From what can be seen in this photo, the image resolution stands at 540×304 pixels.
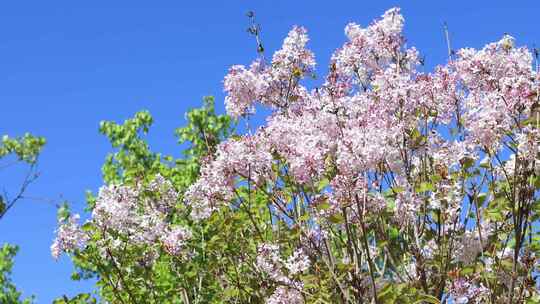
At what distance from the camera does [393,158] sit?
6.20 meters

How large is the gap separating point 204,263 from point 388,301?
119 inches

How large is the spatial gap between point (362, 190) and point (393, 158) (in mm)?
946

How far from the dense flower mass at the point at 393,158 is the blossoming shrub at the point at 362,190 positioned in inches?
0.6

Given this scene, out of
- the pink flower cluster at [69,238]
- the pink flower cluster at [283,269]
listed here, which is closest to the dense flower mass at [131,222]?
the pink flower cluster at [69,238]

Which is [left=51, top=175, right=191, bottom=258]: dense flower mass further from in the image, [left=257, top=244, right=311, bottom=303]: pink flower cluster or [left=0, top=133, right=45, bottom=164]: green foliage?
[left=0, top=133, right=45, bottom=164]: green foliage

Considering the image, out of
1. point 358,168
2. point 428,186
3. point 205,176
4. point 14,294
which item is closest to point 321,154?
point 358,168

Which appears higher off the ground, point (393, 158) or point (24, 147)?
point (24, 147)

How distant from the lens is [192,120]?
22422mm

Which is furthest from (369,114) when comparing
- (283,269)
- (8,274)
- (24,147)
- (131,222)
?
(8,274)

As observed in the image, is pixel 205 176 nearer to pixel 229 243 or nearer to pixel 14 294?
pixel 229 243

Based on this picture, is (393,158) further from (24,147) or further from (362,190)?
(24,147)

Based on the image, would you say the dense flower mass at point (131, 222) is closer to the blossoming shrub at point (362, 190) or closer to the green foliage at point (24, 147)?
the blossoming shrub at point (362, 190)

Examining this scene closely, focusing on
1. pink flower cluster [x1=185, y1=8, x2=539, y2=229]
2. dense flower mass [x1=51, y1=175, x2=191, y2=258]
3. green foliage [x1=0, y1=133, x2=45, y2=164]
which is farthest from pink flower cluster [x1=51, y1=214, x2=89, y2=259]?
green foliage [x1=0, y1=133, x2=45, y2=164]

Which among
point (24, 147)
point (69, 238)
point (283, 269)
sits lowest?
point (283, 269)
